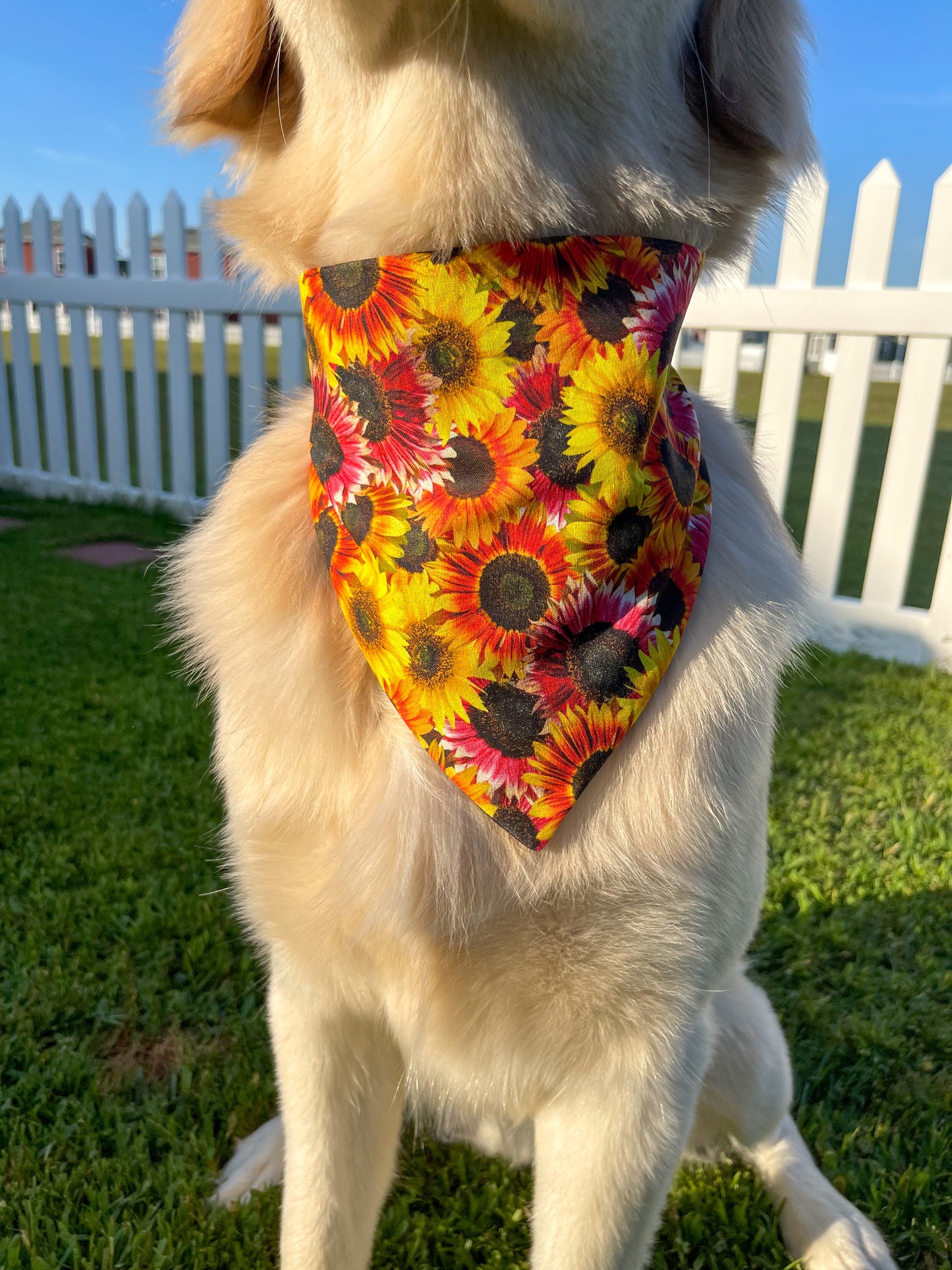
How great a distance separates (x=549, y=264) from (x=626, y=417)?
7.4 inches

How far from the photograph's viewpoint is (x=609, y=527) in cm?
105

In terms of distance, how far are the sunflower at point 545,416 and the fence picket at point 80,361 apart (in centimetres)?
581

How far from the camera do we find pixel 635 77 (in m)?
0.98

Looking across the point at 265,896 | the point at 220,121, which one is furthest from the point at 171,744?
the point at 220,121

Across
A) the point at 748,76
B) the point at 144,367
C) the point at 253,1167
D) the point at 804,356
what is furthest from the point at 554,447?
the point at 144,367

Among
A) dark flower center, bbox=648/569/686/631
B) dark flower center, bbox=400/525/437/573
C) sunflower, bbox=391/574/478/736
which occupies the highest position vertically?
dark flower center, bbox=400/525/437/573

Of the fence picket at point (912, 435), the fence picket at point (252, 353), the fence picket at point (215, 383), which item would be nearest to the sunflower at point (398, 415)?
the fence picket at point (912, 435)

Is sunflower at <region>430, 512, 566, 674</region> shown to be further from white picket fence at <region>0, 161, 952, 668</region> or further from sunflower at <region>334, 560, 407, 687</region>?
white picket fence at <region>0, 161, 952, 668</region>

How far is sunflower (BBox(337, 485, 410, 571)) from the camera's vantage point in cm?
107

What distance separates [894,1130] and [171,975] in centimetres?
158

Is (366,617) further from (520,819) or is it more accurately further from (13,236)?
(13,236)

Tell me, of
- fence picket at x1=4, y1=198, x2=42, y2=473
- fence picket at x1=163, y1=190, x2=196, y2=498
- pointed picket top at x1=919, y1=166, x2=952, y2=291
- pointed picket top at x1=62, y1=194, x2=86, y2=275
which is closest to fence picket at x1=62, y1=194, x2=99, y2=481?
pointed picket top at x1=62, y1=194, x2=86, y2=275

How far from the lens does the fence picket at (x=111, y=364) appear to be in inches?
220

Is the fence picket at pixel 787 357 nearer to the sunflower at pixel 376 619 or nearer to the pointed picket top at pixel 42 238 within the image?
the sunflower at pixel 376 619
